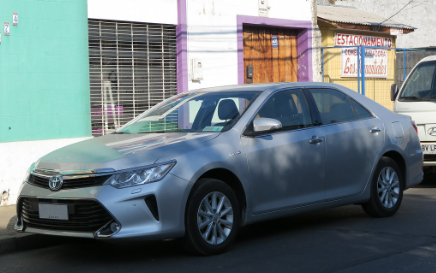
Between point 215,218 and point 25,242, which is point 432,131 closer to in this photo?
point 215,218

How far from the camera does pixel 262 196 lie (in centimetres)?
556

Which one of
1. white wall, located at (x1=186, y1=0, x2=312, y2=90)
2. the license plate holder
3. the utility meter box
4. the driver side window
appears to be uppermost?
white wall, located at (x1=186, y1=0, x2=312, y2=90)

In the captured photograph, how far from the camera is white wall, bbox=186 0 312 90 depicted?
11.7 meters

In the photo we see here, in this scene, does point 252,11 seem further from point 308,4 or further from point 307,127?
point 307,127

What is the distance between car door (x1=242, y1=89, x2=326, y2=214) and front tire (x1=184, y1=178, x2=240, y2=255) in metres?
0.30

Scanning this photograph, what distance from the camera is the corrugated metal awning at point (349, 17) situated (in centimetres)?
1555

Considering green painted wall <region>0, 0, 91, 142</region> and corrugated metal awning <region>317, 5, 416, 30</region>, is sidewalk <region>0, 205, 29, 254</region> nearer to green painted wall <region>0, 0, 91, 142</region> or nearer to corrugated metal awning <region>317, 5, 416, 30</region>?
green painted wall <region>0, 0, 91, 142</region>

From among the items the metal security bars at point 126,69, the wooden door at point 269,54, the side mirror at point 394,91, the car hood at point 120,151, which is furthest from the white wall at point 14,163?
the side mirror at point 394,91

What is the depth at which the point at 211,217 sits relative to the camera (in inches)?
203

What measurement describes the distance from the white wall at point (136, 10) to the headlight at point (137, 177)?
6.09 metres

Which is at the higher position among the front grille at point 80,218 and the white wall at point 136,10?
the white wall at point 136,10


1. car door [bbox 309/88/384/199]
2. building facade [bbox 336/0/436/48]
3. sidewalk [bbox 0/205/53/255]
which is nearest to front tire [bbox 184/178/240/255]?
car door [bbox 309/88/384/199]

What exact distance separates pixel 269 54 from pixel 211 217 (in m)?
9.03

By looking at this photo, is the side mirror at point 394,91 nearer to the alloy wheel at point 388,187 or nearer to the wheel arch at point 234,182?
the alloy wheel at point 388,187
